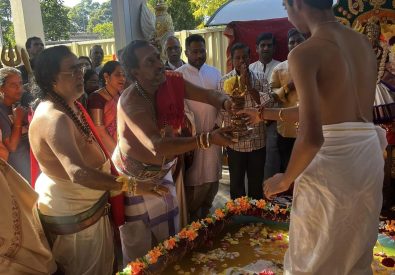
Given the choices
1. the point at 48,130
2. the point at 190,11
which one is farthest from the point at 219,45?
the point at 190,11

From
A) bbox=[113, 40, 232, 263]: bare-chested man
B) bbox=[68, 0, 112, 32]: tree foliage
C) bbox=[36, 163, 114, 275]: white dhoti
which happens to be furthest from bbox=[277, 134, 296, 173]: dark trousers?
bbox=[68, 0, 112, 32]: tree foliage

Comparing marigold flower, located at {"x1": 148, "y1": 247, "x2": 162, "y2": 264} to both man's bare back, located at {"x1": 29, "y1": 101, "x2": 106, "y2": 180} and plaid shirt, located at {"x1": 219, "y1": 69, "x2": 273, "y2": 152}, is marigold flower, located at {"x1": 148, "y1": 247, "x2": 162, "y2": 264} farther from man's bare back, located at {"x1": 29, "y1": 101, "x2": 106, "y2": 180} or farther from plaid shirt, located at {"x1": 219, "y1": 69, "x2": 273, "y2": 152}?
plaid shirt, located at {"x1": 219, "y1": 69, "x2": 273, "y2": 152}

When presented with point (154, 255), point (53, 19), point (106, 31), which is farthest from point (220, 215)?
point (106, 31)

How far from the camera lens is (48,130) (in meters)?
2.11

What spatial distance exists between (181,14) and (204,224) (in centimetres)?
1238

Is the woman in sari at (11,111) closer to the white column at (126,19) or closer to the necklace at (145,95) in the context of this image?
the necklace at (145,95)

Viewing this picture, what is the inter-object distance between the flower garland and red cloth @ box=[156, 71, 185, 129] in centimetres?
80

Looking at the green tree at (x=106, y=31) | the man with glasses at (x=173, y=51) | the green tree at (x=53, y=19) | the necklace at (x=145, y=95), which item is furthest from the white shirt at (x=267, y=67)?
the green tree at (x=106, y=31)

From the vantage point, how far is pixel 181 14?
1424 centimetres

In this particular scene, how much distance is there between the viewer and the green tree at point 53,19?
1639 cm

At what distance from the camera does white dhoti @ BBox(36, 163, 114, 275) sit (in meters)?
2.29

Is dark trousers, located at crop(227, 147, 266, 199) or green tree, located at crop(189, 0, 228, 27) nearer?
dark trousers, located at crop(227, 147, 266, 199)

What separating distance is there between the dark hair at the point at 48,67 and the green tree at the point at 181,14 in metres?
12.3

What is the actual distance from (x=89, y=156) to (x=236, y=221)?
1.48m
